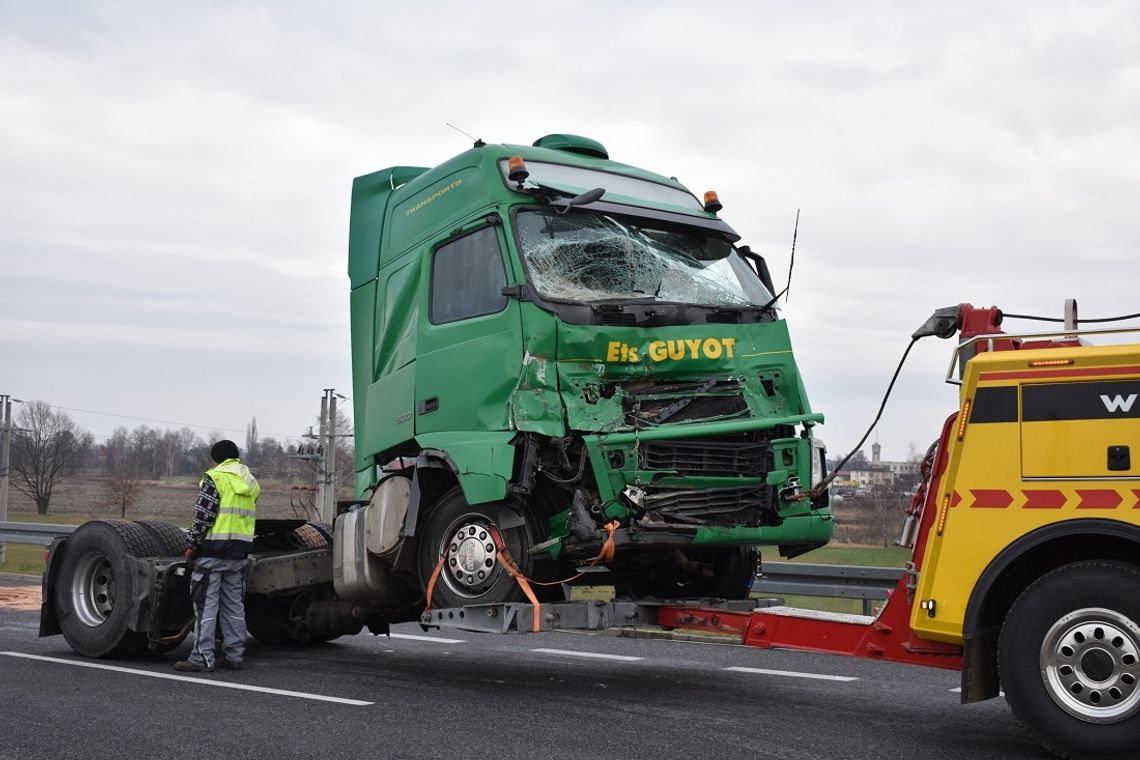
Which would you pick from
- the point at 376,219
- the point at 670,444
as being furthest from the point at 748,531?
the point at 376,219

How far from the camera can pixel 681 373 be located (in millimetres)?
7414

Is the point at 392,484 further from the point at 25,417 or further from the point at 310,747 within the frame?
the point at 25,417

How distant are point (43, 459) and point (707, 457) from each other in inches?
1969

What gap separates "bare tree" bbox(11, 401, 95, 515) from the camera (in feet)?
162

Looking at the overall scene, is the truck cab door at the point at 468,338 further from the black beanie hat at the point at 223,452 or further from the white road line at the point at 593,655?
the white road line at the point at 593,655

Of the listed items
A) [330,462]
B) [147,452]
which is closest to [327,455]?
[330,462]

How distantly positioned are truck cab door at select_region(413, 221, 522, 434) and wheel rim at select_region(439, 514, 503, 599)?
597mm

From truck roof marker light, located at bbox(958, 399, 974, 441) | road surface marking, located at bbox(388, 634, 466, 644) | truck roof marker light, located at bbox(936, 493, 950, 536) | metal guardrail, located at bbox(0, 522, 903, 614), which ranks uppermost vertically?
truck roof marker light, located at bbox(958, 399, 974, 441)

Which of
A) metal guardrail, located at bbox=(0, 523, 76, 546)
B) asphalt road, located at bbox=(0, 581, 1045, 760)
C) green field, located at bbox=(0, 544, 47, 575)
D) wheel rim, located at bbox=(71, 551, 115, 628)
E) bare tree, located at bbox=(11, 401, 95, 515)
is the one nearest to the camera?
asphalt road, located at bbox=(0, 581, 1045, 760)

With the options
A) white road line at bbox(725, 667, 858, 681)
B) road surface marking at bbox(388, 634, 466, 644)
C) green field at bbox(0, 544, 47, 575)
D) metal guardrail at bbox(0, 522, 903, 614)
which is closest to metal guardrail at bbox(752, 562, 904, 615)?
metal guardrail at bbox(0, 522, 903, 614)

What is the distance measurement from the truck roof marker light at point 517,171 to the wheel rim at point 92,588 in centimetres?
433

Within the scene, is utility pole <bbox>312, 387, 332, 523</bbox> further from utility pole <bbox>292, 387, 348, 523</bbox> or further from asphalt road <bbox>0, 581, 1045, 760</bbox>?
asphalt road <bbox>0, 581, 1045, 760</bbox>

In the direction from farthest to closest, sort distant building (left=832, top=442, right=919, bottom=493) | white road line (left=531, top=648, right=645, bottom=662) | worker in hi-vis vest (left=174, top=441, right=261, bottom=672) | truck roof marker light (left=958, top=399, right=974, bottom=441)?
white road line (left=531, top=648, right=645, bottom=662), worker in hi-vis vest (left=174, top=441, right=261, bottom=672), distant building (left=832, top=442, right=919, bottom=493), truck roof marker light (left=958, top=399, right=974, bottom=441)

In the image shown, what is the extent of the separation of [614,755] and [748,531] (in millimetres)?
1942
